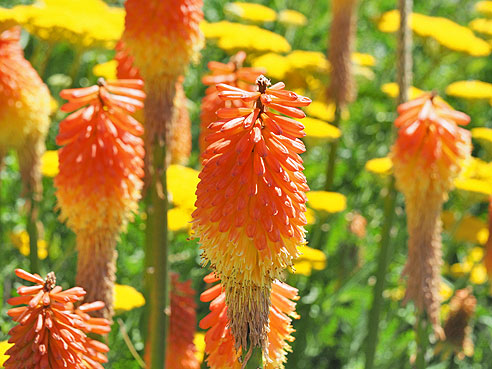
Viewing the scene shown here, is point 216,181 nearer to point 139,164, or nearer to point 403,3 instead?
point 139,164

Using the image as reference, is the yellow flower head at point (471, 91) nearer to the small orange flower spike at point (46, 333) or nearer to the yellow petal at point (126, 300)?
the yellow petal at point (126, 300)

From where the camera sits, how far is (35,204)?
352 cm

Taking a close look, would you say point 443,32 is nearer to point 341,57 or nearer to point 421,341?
point 341,57

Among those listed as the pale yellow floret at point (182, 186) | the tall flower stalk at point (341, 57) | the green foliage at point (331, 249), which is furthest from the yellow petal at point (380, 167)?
the pale yellow floret at point (182, 186)

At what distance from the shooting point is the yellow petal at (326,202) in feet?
13.8

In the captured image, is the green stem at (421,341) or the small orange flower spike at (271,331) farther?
the green stem at (421,341)

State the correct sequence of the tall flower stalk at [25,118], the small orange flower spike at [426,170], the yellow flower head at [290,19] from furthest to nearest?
the yellow flower head at [290,19], the tall flower stalk at [25,118], the small orange flower spike at [426,170]

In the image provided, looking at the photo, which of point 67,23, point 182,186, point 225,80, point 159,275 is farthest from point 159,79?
point 67,23

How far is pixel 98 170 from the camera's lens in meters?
2.54

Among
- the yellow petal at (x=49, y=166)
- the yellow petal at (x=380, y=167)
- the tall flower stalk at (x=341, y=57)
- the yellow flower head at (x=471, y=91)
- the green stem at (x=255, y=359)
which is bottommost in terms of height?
the yellow petal at (x=49, y=166)

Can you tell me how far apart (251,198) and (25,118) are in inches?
74.8

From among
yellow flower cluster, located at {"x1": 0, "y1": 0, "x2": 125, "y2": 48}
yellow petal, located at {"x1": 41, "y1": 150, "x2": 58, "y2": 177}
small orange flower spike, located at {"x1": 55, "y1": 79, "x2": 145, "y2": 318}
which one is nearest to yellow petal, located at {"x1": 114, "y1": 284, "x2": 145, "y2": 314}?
small orange flower spike, located at {"x1": 55, "y1": 79, "x2": 145, "y2": 318}

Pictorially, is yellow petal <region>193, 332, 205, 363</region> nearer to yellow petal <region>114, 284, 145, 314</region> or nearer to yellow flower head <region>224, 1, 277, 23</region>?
yellow petal <region>114, 284, 145, 314</region>

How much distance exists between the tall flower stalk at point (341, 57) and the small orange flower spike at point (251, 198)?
3.36 meters
